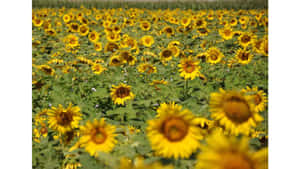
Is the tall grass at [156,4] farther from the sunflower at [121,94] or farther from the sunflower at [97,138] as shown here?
the sunflower at [97,138]

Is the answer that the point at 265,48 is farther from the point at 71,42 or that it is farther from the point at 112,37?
the point at 71,42

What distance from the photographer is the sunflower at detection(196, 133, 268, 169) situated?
1.88 ft

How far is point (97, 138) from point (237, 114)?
61 cm

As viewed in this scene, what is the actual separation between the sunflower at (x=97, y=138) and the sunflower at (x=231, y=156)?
524 mm

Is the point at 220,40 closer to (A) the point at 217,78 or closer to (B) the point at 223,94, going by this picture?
(A) the point at 217,78

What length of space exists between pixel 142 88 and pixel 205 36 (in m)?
1.81

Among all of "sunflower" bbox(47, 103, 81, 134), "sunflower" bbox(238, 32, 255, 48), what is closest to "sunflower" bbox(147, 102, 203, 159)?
"sunflower" bbox(47, 103, 81, 134)

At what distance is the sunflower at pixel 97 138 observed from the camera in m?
1.00

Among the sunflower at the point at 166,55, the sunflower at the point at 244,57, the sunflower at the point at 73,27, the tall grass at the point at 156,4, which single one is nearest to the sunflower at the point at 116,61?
the sunflower at the point at 166,55

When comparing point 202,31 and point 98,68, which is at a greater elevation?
point 202,31

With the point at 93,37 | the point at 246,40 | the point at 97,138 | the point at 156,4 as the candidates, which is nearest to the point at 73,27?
the point at 93,37

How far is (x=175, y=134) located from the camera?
84 cm

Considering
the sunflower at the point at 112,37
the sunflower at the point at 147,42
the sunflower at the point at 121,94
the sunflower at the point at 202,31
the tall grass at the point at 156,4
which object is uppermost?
the tall grass at the point at 156,4
